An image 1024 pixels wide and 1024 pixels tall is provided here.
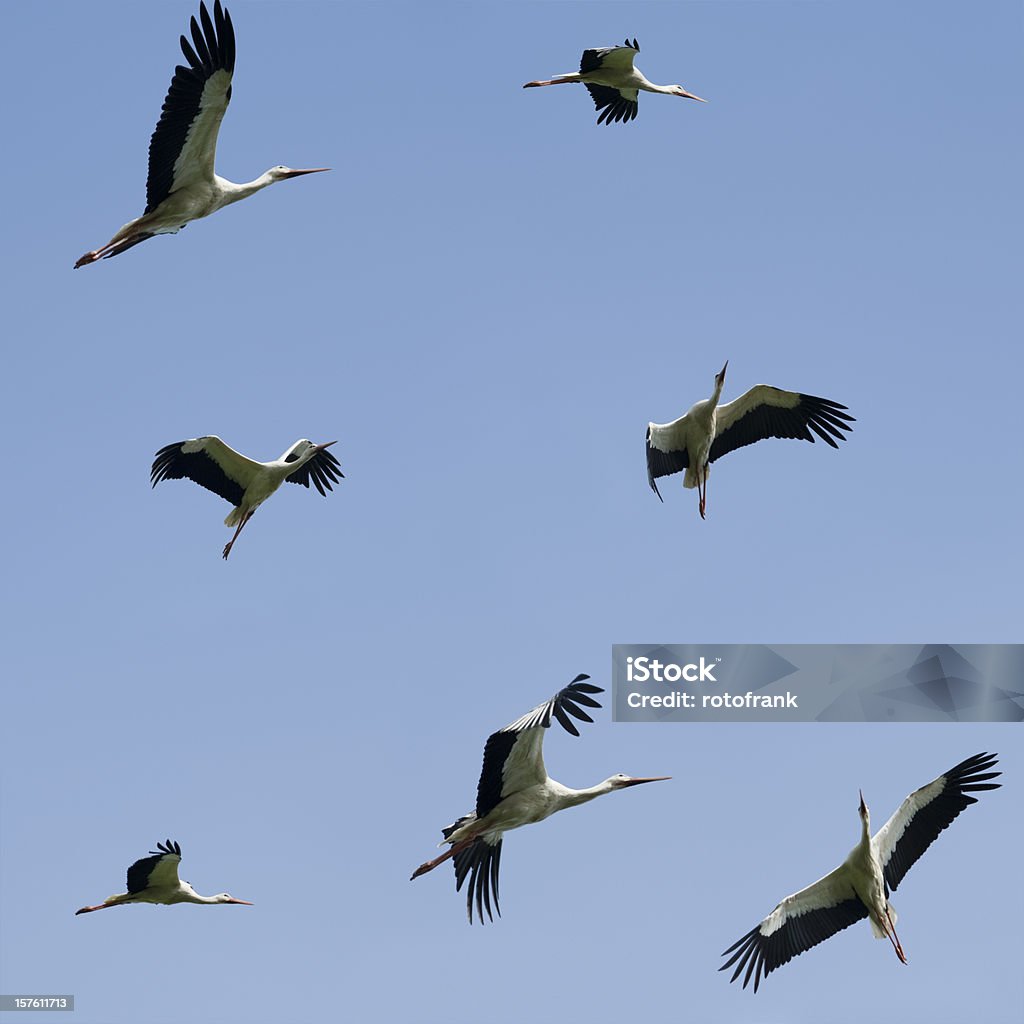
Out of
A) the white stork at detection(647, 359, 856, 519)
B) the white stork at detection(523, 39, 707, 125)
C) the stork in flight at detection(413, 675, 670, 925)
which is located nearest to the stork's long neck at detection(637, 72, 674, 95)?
the white stork at detection(523, 39, 707, 125)

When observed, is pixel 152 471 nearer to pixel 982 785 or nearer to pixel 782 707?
pixel 782 707

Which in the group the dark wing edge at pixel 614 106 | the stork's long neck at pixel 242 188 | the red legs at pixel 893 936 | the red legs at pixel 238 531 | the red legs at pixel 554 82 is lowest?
the red legs at pixel 893 936

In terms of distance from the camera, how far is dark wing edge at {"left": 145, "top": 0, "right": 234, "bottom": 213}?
1402cm

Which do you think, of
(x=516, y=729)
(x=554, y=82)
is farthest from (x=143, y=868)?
(x=554, y=82)

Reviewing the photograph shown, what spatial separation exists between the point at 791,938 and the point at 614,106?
9.10m

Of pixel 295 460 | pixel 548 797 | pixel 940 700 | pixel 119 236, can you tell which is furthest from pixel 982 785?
pixel 119 236

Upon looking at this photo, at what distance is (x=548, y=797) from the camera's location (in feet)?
45.3

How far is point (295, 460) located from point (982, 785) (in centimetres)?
734

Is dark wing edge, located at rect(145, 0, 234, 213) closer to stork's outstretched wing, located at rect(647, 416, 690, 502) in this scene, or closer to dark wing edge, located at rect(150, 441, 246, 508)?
dark wing edge, located at rect(150, 441, 246, 508)

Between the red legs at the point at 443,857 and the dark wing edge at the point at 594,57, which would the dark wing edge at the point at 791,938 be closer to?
the red legs at the point at 443,857

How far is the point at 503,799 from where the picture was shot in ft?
45.1

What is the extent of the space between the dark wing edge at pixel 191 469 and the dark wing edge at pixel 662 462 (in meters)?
4.04

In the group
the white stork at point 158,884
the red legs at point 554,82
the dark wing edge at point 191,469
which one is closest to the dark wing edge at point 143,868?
the white stork at point 158,884

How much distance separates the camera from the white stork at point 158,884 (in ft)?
50.2
